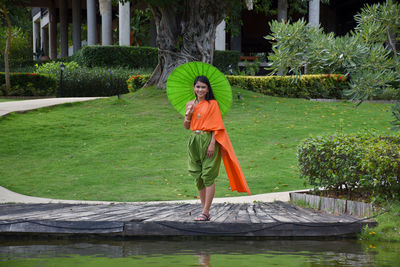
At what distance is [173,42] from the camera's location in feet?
58.1

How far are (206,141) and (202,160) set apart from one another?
24 cm

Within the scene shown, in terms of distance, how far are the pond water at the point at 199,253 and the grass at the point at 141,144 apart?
2.86 meters

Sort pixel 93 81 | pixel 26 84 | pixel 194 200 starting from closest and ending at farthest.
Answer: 1. pixel 194 200
2. pixel 26 84
3. pixel 93 81

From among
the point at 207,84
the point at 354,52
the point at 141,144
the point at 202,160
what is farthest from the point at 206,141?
the point at 141,144

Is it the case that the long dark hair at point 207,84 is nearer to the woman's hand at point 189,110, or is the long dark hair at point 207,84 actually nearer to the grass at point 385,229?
→ the woman's hand at point 189,110

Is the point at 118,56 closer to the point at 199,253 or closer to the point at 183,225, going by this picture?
the point at 183,225

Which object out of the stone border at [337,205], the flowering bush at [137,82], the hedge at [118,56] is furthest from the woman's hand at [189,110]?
the hedge at [118,56]

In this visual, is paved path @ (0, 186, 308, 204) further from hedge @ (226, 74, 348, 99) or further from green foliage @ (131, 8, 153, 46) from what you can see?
green foliage @ (131, 8, 153, 46)

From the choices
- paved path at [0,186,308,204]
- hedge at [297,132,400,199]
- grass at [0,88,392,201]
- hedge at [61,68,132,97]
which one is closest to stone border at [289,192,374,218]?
hedge at [297,132,400,199]

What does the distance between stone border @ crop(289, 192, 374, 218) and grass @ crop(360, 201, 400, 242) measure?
0.79 ft

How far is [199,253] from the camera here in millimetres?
5496

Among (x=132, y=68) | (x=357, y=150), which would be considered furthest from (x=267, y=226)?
(x=132, y=68)

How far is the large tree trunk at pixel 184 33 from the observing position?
17.4 m

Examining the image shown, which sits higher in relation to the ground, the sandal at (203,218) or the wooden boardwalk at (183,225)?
the sandal at (203,218)
